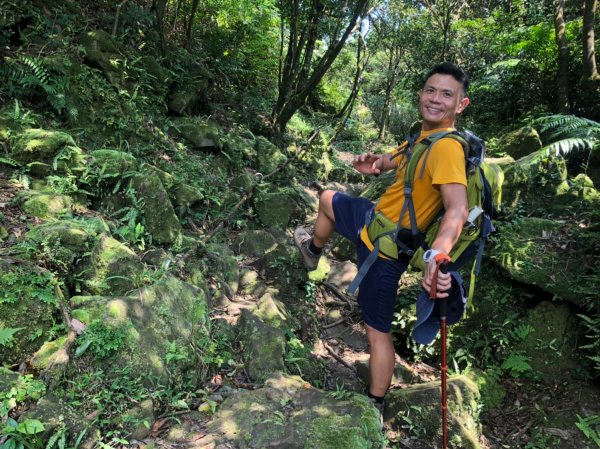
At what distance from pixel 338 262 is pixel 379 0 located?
458 inches

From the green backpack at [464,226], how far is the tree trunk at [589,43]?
6.42 metres

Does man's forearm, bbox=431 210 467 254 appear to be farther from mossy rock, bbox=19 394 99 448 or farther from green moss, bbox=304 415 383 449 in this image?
mossy rock, bbox=19 394 99 448

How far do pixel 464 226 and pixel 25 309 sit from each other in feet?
11.0

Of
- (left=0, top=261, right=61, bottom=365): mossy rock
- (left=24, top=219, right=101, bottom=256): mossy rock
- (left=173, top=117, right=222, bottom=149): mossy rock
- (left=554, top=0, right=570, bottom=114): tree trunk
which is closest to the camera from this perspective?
(left=0, top=261, right=61, bottom=365): mossy rock

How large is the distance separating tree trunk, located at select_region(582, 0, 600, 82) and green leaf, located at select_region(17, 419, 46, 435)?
9.87 meters

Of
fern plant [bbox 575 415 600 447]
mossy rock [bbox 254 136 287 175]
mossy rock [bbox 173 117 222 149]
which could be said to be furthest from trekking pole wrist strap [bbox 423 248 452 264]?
mossy rock [bbox 254 136 287 175]

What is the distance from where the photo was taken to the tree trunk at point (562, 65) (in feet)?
27.5

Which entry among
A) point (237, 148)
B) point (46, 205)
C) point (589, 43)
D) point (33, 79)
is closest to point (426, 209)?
point (46, 205)

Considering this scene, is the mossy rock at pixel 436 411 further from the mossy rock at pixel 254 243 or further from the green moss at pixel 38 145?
the green moss at pixel 38 145

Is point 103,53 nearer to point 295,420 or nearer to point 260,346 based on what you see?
point 260,346

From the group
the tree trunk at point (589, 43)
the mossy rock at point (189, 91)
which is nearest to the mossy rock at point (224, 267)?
the mossy rock at point (189, 91)

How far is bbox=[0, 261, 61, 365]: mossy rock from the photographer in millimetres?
2854

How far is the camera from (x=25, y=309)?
9.75 feet

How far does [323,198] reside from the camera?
4.57 metres
